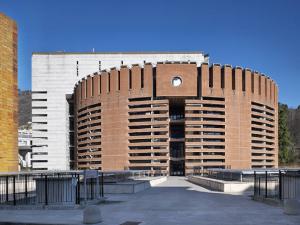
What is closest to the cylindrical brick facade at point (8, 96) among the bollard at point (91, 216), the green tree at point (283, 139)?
the bollard at point (91, 216)

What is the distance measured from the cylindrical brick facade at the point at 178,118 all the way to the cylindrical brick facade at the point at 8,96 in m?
27.4

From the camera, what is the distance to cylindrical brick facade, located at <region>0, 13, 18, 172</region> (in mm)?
41906

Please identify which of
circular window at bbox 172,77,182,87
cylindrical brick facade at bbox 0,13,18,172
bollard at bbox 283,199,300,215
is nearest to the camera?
bollard at bbox 283,199,300,215

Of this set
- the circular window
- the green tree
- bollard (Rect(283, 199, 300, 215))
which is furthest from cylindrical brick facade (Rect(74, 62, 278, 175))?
bollard (Rect(283, 199, 300, 215))

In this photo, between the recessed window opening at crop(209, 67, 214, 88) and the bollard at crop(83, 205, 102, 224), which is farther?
the recessed window opening at crop(209, 67, 214, 88)

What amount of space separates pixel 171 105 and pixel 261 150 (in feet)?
61.8

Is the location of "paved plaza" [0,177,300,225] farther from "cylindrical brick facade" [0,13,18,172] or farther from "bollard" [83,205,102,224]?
"cylindrical brick facade" [0,13,18,172]

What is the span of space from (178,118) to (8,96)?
35.1 m

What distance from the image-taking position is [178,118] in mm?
71375

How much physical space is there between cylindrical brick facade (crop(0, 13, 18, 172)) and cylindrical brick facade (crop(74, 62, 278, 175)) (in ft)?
89.8

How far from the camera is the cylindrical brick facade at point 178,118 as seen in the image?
67.0 meters

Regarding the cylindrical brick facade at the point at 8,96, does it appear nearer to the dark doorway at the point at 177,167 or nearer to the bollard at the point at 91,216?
the bollard at the point at 91,216

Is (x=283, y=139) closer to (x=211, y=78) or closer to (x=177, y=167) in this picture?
(x=177, y=167)

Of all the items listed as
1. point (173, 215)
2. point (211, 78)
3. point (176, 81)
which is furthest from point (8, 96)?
point (211, 78)
